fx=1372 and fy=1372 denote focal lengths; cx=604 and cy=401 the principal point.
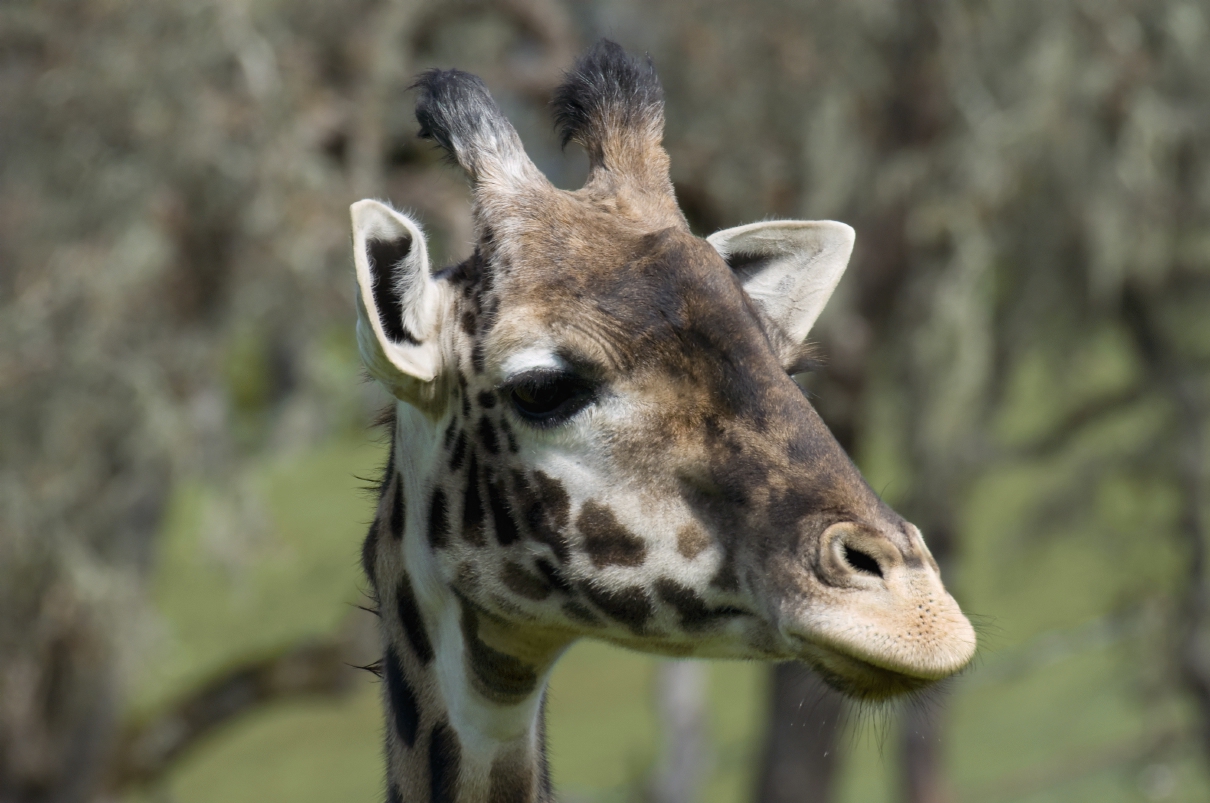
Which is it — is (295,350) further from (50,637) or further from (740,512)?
(740,512)

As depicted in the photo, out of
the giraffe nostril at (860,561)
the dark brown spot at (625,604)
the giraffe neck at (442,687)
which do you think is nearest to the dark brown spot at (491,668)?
the giraffe neck at (442,687)

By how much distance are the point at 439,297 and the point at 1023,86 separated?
9.11 meters

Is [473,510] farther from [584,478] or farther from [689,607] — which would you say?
[689,607]

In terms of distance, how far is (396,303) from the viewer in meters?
3.29

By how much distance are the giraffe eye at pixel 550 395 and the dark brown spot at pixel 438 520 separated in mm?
379

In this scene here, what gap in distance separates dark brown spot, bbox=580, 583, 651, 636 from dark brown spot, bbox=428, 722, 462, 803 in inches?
23.8

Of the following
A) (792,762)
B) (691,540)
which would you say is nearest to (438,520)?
(691,540)

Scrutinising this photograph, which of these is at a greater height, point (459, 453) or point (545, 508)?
point (459, 453)

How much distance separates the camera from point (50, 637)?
34.4 ft

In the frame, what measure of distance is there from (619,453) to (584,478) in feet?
0.36

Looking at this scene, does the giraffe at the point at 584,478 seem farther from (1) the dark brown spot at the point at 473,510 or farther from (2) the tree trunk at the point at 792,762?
(2) the tree trunk at the point at 792,762

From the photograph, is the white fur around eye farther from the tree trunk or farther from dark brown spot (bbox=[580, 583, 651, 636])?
the tree trunk

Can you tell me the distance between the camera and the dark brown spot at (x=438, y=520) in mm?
3416

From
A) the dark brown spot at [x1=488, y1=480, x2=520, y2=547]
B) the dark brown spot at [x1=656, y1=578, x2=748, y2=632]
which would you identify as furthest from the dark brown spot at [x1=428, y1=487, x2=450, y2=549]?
the dark brown spot at [x1=656, y1=578, x2=748, y2=632]
